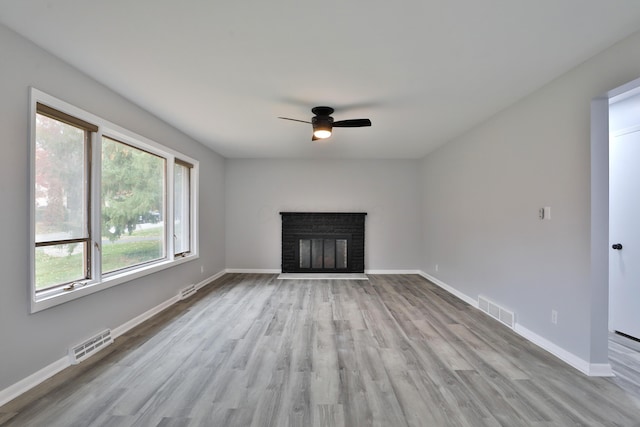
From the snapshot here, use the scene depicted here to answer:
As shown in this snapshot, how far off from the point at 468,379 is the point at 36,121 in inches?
156

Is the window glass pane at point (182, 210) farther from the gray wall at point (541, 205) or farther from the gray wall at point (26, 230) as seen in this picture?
the gray wall at point (541, 205)

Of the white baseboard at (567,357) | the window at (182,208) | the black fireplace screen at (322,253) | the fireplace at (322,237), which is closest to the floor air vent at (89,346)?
the window at (182,208)

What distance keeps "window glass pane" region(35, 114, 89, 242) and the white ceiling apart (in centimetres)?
63

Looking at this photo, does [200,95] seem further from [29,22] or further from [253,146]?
[253,146]

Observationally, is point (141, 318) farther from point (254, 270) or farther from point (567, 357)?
point (567, 357)

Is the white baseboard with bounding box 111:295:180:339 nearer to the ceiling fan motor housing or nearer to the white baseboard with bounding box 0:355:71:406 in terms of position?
the white baseboard with bounding box 0:355:71:406

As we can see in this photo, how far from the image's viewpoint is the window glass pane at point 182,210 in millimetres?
4469

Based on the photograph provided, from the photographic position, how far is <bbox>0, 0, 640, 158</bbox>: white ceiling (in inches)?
A: 68.4

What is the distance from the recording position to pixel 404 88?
9.14 feet

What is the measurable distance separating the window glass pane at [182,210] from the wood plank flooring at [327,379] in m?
1.33

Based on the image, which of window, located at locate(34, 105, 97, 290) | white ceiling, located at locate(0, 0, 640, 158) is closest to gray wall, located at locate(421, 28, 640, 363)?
white ceiling, located at locate(0, 0, 640, 158)

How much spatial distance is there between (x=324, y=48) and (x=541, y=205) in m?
2.56

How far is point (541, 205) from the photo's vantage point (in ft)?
9.10

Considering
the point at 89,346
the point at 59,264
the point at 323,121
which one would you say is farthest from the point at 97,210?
the point at 323,121
